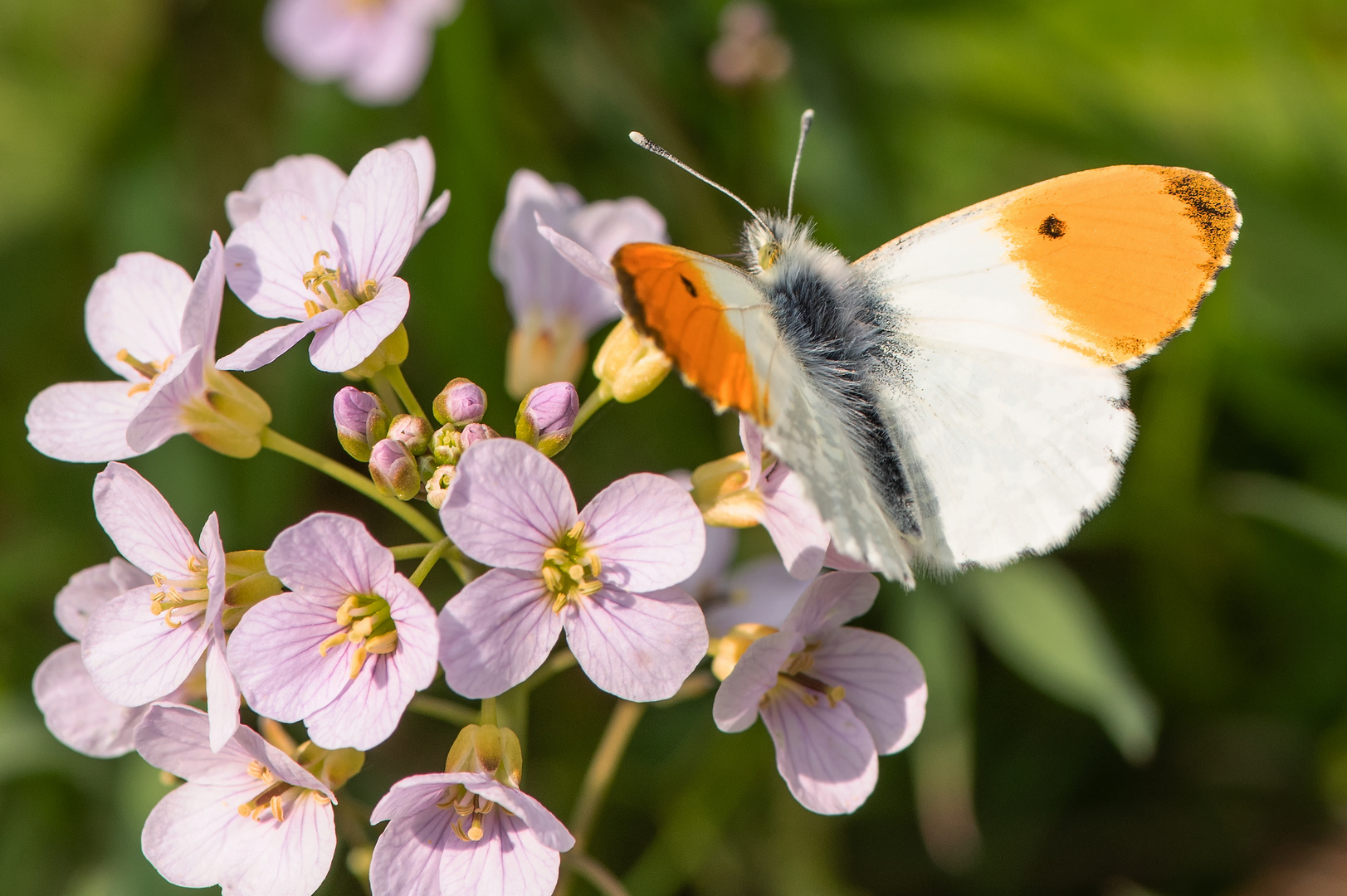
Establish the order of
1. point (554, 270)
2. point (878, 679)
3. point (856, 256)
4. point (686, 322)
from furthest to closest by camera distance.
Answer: point (856, 256), point (554, 270), point (878, 679), point (686, 322)

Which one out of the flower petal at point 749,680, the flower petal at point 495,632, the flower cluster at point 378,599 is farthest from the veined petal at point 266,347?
the flower petal at point 749,680

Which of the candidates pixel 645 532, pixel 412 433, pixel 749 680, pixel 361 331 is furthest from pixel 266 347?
pixel 749 680

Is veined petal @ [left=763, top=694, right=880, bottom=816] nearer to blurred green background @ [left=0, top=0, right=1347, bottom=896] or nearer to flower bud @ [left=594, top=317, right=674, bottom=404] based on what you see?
flower bud @ [left=594, top=317, right=674, bottom=404]

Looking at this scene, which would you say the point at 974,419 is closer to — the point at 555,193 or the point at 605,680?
the point at 605,680

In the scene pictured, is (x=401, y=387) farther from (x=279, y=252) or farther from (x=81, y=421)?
(x=81, y=421)

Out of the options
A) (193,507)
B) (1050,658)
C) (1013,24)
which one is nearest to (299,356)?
(193,507)

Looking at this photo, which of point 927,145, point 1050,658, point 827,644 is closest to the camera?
point 827,644

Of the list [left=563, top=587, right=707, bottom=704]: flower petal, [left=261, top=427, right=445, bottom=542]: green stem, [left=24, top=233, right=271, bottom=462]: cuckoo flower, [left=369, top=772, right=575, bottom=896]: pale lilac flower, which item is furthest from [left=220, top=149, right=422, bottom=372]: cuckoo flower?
[left=369, top=772, right=575, bottom=896]: pale lilac flower
